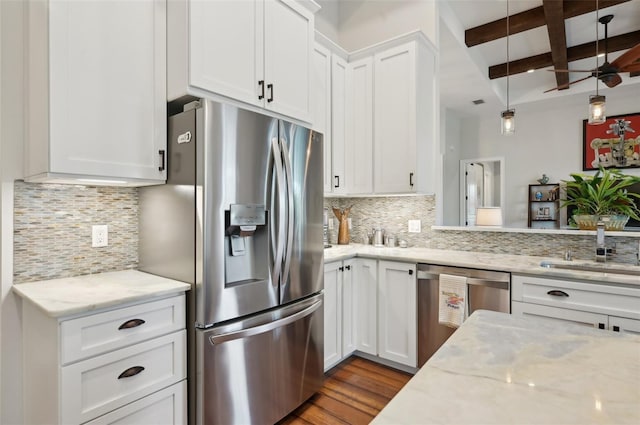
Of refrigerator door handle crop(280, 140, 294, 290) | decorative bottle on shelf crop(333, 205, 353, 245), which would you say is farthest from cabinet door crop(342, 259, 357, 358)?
refrigerator door handle crop(280, 140, 294, 290)

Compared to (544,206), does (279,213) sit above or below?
below

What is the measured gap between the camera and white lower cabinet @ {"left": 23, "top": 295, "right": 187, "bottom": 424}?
127 centimetres

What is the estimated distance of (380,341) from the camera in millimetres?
2688

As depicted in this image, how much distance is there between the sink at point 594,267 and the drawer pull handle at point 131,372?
2276 millimetres

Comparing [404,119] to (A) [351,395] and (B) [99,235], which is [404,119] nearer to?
(A) [351,395]

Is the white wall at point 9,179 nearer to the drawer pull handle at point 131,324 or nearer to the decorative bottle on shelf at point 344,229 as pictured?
the drawer pull handle at point 131,324

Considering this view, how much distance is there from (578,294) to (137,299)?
228 centimetres

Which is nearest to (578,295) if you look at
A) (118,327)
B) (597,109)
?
(597,109)

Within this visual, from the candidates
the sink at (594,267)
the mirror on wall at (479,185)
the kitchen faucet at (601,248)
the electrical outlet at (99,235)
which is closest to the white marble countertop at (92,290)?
the electrical outlet at (99,235)

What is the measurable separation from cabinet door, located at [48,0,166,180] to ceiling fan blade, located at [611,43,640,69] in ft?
8.67

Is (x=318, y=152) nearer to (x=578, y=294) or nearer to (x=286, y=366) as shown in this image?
(x=286, y=366)

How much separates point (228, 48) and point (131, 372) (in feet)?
5.30

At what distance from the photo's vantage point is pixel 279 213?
1.87m

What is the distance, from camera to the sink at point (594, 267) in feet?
6.82
